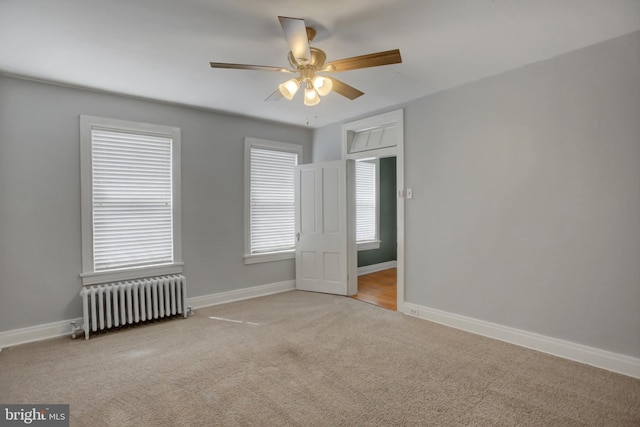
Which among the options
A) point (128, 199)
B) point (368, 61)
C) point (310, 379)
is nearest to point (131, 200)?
point (128, 199)

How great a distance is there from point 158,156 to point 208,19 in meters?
2.23

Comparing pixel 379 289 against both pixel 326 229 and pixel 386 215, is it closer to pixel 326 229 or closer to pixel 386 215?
pixel 326 229

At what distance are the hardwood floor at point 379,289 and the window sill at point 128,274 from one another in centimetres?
251

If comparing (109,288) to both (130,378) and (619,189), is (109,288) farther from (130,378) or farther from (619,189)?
(619,189)

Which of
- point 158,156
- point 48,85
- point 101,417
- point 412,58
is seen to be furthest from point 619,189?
point 48,85

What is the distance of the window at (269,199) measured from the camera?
4797mm

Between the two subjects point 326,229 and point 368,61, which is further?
point 326,229

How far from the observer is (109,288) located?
352 cm

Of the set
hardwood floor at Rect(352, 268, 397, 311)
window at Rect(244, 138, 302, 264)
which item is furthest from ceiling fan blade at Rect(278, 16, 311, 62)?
hardwood floor at Rect(352, 268, 397, 311)

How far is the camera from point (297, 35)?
201cm

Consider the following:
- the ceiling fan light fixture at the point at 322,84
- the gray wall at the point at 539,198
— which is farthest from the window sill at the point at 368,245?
the ceiling fan light fixture at the point at 322,84

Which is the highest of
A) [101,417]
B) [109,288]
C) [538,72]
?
→ [538,72]

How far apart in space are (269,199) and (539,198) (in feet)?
11.3

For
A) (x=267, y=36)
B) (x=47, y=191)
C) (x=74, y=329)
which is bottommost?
(x=74, y=329)
